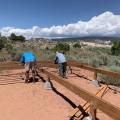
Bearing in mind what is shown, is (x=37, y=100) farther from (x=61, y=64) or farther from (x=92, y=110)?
(x=61, y=64)

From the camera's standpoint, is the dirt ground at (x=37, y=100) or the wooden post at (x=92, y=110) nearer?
the wooden post at (x=92, y=110)

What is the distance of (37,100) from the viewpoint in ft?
32.3

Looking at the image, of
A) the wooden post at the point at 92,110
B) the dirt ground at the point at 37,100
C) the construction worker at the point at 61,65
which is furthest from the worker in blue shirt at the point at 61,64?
the wooden post at the point at 92,110

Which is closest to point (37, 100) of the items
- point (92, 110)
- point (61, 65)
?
point (92, 110)

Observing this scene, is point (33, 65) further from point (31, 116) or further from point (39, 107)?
point (31, 116)

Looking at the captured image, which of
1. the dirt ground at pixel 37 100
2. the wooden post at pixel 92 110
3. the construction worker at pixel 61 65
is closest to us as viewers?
the wooden post at pixel 92 110

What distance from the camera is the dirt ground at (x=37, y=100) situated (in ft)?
27.0

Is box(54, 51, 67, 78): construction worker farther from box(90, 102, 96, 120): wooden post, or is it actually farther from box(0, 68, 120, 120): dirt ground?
box(90, 102, 96, 120): wooden post

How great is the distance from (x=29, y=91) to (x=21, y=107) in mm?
2201

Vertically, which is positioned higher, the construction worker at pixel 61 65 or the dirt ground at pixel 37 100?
the construction worker at pixel 61 65

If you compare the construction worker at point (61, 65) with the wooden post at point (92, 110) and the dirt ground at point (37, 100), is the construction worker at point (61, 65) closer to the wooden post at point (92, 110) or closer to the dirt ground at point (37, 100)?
the dirt ground at point (37, 100)

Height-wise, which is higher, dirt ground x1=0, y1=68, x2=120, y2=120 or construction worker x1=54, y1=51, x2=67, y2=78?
construction worker x1=54, y1=51, x2=67, y2=78

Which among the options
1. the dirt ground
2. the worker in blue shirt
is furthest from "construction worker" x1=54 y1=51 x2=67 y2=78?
the dirt ground

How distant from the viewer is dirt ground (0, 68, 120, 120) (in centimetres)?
824
